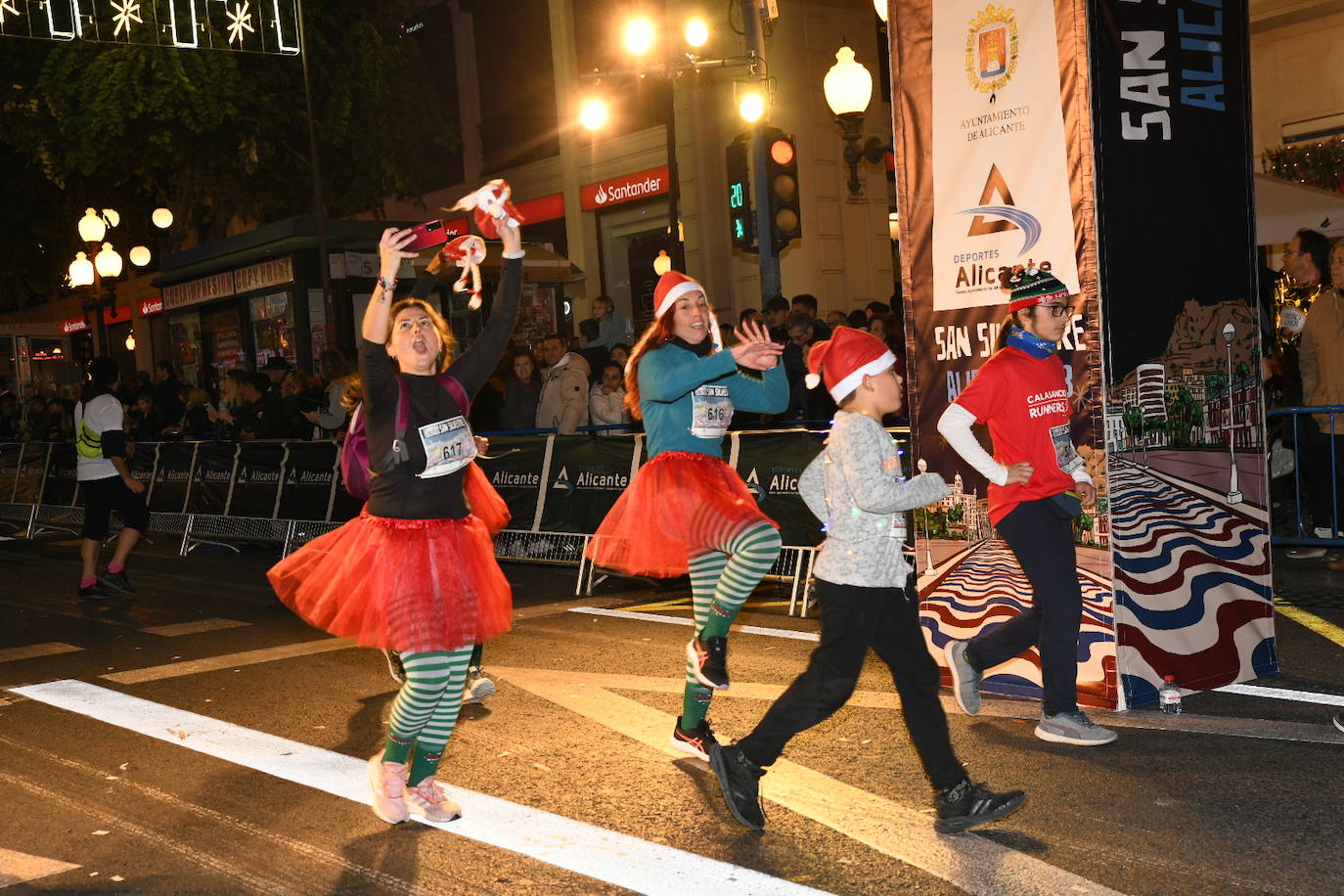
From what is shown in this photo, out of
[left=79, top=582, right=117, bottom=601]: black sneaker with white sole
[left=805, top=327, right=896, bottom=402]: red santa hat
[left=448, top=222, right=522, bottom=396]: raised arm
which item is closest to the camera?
[left=805, top=327, right=896, bottom=402]: red santa hat

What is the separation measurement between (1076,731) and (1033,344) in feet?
5.31

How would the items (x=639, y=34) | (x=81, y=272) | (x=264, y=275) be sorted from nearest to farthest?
(x=639, y=34), (x=264, y=275), (x=81, y=272)

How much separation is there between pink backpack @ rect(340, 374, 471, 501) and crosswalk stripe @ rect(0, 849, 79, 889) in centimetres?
168

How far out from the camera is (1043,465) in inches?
224

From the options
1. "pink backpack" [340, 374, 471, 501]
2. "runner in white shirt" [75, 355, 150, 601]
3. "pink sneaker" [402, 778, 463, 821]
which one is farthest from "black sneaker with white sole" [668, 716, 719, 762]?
"runner in white shirt" [75, 355, 150, 601]

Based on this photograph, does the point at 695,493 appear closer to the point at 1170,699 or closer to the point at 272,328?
the point at 1170,699

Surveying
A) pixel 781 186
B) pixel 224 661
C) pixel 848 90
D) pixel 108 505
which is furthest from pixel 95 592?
pixel 848 90

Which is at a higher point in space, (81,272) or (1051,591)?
(81,272)

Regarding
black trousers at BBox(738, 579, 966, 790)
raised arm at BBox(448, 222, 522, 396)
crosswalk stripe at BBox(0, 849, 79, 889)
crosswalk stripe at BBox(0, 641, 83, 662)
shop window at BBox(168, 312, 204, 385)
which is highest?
shop window at BBox(168, 312, 204, 385)

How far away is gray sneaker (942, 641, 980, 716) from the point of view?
611 centimetres

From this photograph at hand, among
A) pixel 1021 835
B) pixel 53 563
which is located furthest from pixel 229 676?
pixel 53 563

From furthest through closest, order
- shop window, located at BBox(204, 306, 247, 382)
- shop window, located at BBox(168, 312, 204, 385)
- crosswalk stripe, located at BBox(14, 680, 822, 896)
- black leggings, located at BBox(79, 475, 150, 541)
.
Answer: shop window, located at BBox(168, 312, 204, 385) < shop window, located at BBox(204, 306, 247, 382) < black leggings, located at BBox(79, 475, 150, 541) < crosswalk stripe, located at BBox(14, 680, 822, 896)

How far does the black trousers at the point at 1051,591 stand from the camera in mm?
5691

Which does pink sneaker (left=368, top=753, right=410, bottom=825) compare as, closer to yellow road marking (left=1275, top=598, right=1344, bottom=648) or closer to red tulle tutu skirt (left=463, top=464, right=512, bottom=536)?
red tulle tutu skirt (left=463, top=464, right=512, bottom=536)
